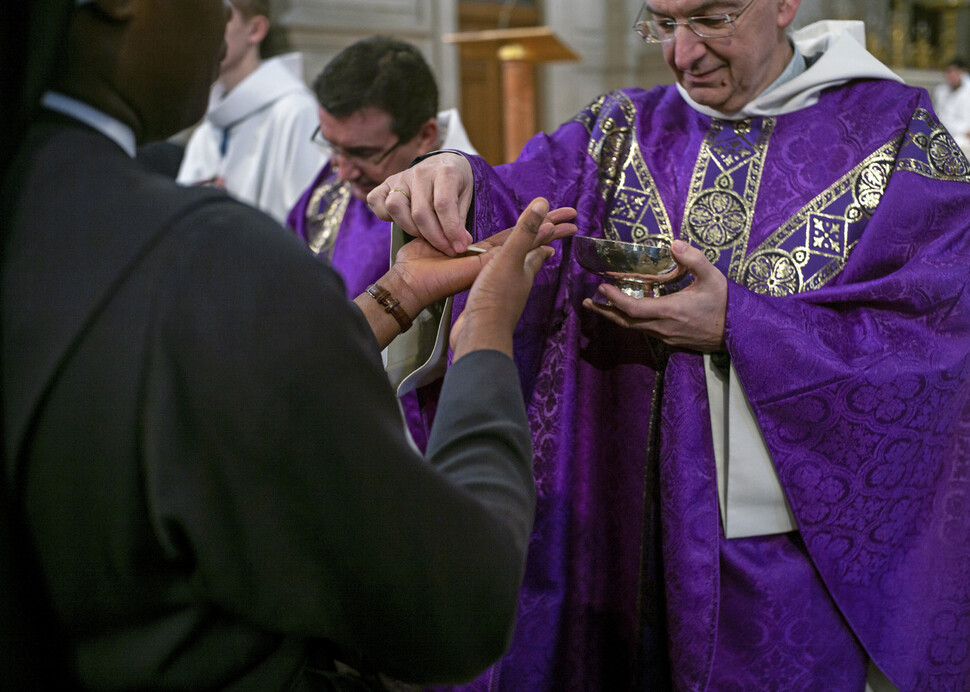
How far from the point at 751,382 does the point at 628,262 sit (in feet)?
1.09

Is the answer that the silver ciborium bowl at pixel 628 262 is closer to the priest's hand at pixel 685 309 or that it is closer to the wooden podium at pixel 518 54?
the priest's hand at pixel 685 309

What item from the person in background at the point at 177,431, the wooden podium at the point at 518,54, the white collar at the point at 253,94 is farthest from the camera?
the wooden podium at the point at 518,54

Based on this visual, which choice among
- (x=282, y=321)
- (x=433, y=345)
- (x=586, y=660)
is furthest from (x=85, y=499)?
(x=586, y=660)

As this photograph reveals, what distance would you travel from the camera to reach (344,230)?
2.79 metres

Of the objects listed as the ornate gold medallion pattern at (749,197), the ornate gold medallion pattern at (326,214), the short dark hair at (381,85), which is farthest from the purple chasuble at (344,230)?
the ornate gold medallion pattern at (749,197)

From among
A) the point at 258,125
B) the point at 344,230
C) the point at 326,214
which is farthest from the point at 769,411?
the point at 258,125

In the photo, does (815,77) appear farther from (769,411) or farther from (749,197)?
(769,411)

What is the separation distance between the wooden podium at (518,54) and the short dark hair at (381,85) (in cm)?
302

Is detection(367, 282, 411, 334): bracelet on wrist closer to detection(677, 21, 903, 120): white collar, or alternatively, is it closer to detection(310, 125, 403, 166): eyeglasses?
detection(677, 21, 903, 120): white collar

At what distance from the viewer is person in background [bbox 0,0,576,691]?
72cm

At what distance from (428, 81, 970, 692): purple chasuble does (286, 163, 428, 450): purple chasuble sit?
2.00ft

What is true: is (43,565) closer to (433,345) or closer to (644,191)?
(433,345)

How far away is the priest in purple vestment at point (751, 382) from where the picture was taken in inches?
64.7

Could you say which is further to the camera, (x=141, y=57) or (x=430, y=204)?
(x=430, y=204)
